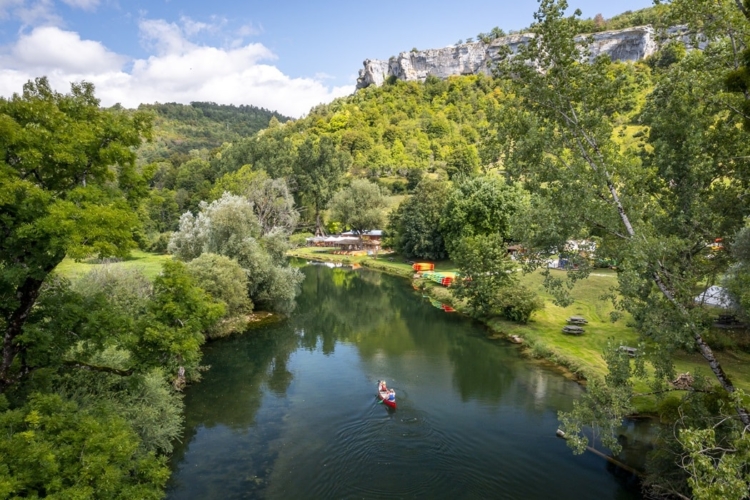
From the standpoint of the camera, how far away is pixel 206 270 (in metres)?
33.5

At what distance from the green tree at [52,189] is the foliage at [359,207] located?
224 ft

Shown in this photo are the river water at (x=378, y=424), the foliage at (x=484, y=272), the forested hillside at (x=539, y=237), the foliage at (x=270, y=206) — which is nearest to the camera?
the forested hillside at (x=539, y=237)

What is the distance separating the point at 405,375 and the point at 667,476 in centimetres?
1519

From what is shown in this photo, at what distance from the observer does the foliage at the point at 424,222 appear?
63.6 meters

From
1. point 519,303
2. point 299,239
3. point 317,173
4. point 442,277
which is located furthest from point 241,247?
point 317,173

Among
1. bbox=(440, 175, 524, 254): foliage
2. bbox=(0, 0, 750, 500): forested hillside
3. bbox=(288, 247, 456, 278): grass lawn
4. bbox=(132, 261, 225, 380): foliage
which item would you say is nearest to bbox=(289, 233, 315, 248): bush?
bbox=(288, 247, 456, 278): grass lawn

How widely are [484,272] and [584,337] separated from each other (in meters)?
9.88

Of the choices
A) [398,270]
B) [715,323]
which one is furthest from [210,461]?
[398,270]

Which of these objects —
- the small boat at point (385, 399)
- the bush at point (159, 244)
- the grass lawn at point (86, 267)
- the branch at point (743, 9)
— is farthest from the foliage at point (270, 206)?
the branch at point (743, 9)

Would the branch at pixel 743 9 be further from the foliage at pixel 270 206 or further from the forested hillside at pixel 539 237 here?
the foliage at pixel 270 206

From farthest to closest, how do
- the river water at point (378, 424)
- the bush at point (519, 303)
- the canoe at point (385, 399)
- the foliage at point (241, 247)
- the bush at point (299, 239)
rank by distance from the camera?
the bush at point (299, 239) < the foliage at point (241, 247) < the bush at point (519, 303) < the canoe at point (385, 399) < the river water at point (378, 424)

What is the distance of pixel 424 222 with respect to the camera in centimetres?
6381

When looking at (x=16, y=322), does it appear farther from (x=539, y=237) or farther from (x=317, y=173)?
(x=317, y=173)

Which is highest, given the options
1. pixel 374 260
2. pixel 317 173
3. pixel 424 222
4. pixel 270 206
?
pixel 317 173
